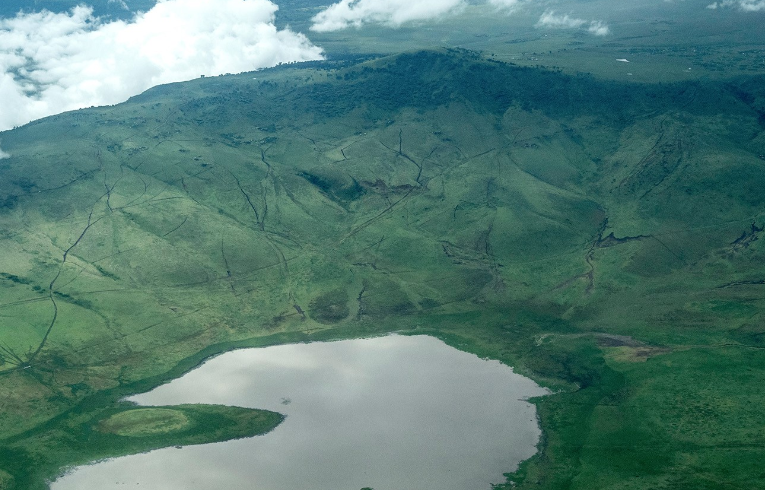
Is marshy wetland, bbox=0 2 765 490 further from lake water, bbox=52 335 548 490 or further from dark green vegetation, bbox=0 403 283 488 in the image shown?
lake water, bbox=52 335 548 490

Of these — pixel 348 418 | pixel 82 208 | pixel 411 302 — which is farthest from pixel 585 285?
pixel 82 208

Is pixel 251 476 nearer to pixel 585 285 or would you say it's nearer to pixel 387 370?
pixel 387 370

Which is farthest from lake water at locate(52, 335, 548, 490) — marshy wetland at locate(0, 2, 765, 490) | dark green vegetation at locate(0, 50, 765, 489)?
dark green vegetation at locate(0, 50, 765, 489)

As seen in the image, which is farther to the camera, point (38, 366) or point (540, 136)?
point (540, 136)

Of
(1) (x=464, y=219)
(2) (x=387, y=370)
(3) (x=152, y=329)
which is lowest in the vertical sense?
(2) (x=387, y=370)

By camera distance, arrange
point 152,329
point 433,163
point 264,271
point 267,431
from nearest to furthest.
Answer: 1. point 267,431
2. point 152,329
3. point 264,271
4. point 433,163

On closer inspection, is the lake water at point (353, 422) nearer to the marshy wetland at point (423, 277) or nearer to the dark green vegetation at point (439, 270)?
the marshy wetland at point (423, 277)

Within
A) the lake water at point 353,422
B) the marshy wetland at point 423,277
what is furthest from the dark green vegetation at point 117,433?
the lake water at point 353,422
